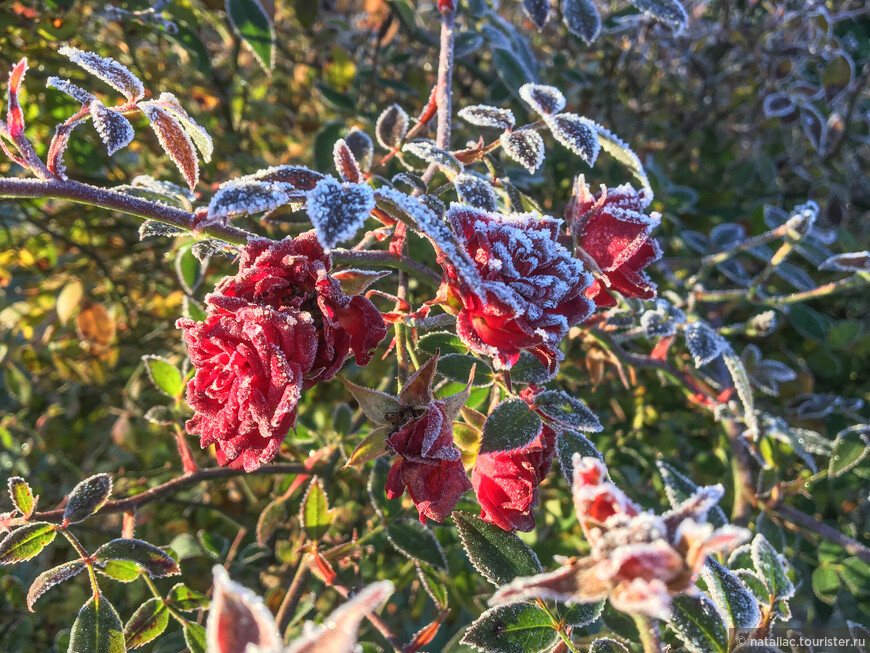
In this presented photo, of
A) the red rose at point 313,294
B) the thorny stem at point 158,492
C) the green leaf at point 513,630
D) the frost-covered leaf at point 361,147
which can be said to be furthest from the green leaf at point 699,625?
the frost-covered leaf at point 361,147

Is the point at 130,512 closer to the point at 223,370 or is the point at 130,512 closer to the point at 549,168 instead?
the point at 223,370

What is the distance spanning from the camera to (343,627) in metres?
0.30

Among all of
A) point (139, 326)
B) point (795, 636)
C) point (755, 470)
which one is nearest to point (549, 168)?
point (755, 470)

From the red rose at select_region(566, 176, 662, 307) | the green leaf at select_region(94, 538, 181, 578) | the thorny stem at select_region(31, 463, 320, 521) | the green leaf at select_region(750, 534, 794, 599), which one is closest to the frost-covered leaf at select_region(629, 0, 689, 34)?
the red rose at select_region(566, 176, 662, 307)

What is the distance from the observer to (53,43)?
4.17 feet

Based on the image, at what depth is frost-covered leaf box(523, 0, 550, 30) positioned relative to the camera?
0.95 m

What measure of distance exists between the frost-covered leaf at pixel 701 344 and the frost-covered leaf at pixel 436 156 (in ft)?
1.44

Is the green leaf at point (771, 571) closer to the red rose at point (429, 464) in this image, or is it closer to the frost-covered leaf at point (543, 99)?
the red rose at point (429, 464)

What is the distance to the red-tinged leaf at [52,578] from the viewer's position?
0.70 m

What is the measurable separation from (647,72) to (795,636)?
183cm

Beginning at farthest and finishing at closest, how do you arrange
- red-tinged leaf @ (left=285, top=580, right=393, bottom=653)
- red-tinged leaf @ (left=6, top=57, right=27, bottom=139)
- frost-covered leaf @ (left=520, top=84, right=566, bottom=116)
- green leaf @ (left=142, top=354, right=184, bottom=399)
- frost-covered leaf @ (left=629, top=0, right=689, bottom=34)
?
green leaf @ (left=142, top=354, right=184, bottom=399) → frost-covered leaf @ (left=629, top=0, right=689, bottom=34) → frost-covered leaf @ (left=520, top=84, right=566, bottom=116) → red-tinged leaf @ (left=6, top=57, right=27, bottom=139) → red-tinged leaf @ (left=285, top=580, right=393, bottom=653)

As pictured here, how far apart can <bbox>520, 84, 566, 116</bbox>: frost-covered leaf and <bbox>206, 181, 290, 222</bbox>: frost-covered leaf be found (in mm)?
404

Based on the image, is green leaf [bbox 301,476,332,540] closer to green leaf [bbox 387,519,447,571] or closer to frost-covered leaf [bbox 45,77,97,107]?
green leaf [bbox 387,519,447,571]

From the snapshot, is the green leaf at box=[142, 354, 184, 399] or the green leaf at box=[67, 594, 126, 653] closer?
the green leaf at box=[67, 594, 126, 653]
